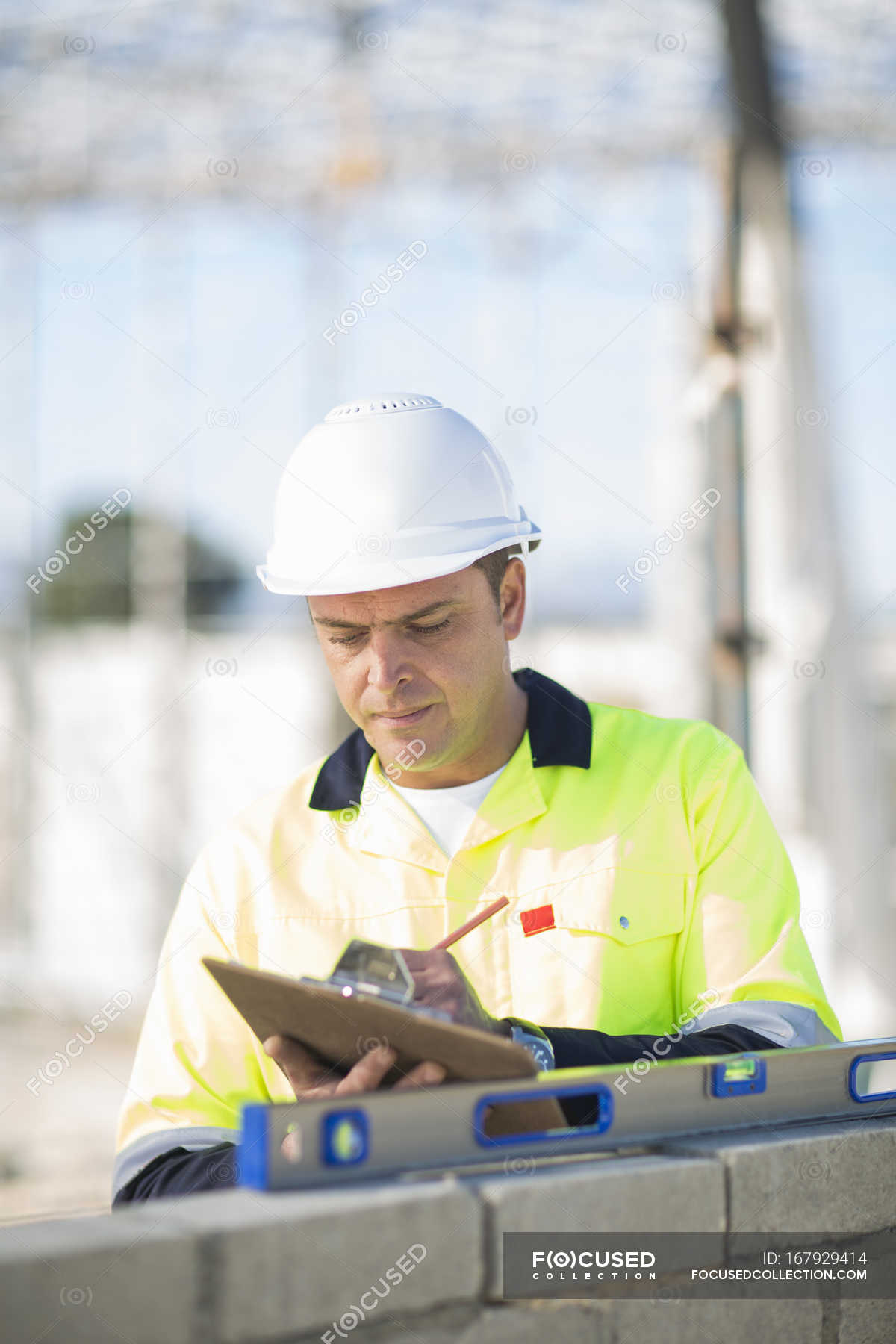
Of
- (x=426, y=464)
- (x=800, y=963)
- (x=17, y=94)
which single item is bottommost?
(x=800, y=963)

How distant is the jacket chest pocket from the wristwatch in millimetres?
312

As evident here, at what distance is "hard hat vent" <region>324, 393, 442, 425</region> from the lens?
9.21 ft

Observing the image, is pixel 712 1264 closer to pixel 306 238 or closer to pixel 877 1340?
pixel 877 1340

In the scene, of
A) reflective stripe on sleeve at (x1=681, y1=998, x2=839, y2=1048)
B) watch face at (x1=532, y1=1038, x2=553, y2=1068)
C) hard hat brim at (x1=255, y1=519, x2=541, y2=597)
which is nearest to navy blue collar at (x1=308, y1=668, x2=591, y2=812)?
hard hat brim at (x1=255, y1=519, x2=541, y2=597)

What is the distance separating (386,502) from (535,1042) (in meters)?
1.12

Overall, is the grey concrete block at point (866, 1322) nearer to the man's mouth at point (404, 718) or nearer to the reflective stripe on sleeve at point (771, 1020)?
the reflective stripe on sleeve at point (771, 1020)

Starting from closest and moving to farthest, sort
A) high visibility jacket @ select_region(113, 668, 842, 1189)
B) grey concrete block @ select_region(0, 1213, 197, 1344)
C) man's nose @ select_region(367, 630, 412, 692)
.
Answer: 1. grey concrete block @ select_region(0, 1213, 197, 1344)
2. high visibility jacket @ select_region(113, 668, 842, 1189)
3. man's nose @ select_region(367, 630, 412, 692)

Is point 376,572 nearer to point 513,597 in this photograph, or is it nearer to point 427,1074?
point 513,597

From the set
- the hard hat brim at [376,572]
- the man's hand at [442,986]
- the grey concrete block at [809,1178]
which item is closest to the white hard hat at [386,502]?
the hard hat brim at [376,572]

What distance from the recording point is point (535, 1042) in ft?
7.27

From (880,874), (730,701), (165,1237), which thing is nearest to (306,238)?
(730,701)

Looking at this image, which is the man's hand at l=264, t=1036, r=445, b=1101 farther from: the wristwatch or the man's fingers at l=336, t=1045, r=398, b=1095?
the wristwatch

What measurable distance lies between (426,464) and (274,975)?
1.32 m

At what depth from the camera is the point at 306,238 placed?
11633 millimetres
